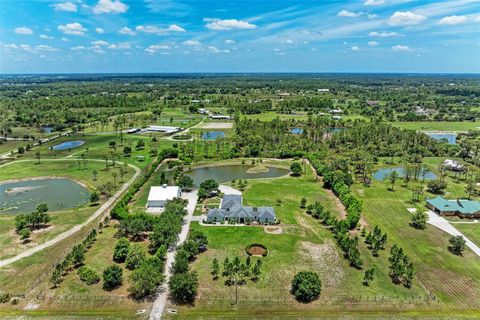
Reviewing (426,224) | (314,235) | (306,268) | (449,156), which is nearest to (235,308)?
(306,268)

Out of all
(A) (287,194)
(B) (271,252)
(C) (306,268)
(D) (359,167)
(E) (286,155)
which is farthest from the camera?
(E) (286,155)

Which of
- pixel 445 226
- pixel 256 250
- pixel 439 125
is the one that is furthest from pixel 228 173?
pixel 439 125

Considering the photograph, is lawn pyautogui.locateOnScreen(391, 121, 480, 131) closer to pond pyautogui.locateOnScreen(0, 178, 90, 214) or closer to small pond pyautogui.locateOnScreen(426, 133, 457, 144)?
small pond pyautogui.locateOnScreen(426, 133, 457, 144)

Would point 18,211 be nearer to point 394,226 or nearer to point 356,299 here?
point 356,299

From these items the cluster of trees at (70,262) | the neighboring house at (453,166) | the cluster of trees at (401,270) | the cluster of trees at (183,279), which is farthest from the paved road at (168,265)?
the neighboring house at (453,166)

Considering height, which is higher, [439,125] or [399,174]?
[439,125]

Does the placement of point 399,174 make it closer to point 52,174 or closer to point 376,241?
point 376,241

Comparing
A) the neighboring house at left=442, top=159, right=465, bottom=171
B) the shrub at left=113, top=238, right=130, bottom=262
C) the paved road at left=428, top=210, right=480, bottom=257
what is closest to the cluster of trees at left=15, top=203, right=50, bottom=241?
the shrub at left=113, top=238, right=130, bottom=262
